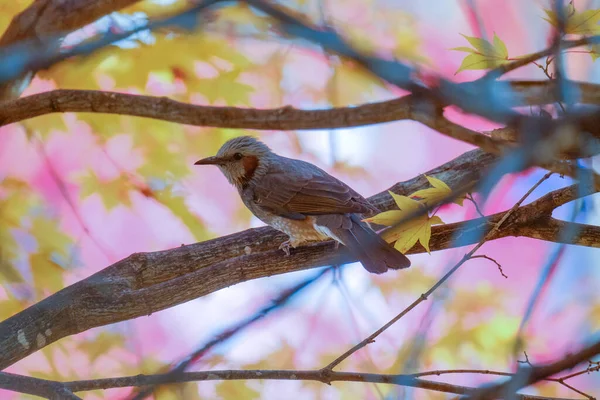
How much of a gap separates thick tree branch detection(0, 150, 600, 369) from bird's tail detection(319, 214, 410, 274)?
9 cm

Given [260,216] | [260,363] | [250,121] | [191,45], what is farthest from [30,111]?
[260,363]

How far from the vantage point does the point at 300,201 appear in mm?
3717

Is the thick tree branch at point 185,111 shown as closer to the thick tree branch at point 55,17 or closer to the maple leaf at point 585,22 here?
the thick tree branch at point 55,17

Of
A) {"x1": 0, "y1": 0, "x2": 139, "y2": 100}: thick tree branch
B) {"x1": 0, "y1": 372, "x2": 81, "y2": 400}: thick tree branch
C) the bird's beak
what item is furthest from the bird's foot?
{"x1": 0, "y1": 0, "x2": 139, "y2": 100}: thick tree branch

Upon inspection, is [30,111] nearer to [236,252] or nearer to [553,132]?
[236,252]

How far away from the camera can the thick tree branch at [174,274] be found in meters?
2.71

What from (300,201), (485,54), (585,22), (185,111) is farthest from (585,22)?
(300,201)

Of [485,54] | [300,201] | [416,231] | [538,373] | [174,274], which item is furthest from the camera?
[300,201]

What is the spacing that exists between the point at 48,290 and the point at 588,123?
11.5 ft

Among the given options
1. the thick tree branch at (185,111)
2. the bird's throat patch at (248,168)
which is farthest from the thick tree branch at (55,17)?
the bird's throat patch at (248,168)

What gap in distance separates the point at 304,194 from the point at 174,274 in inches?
36.2

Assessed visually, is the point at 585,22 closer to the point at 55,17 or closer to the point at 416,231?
the point at 416,231

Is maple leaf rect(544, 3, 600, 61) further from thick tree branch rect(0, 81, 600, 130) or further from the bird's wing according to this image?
the bird's wing

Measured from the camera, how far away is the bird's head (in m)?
4.13
